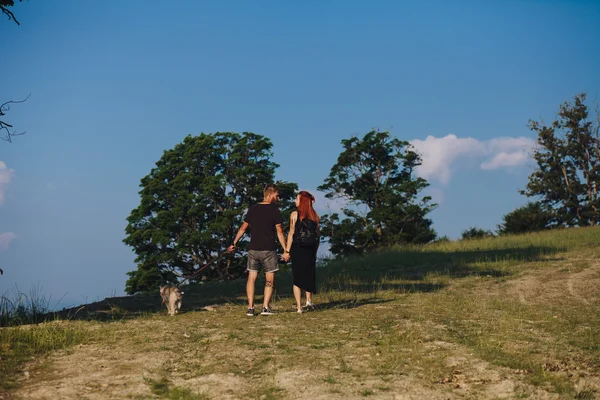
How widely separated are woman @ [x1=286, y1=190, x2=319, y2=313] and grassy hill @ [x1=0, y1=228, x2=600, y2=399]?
83 cm

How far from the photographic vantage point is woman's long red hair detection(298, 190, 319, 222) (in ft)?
41.7

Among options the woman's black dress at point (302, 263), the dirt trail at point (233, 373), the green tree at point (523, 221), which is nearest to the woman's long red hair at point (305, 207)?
the woman's black dress at point (302, 263)

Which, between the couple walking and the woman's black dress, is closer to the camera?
the couple walking

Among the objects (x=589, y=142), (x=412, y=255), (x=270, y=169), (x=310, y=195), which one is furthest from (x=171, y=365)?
(x=589, y=142)

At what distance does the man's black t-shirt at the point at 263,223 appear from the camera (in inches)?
469

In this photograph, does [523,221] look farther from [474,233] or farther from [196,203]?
[196,203]

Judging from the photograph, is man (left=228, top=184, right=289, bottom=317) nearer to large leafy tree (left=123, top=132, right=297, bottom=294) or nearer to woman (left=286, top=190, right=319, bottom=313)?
woman (left=286, top=190, right=319, bottom=313)

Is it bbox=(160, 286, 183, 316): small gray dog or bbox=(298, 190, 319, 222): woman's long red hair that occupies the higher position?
bbox=(298, 190, 319, 222): woman's long red hair

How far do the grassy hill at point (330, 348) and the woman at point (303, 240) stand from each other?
0.83 meters

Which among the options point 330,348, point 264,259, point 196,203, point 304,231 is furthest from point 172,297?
point 196,203

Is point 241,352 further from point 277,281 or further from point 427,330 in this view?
point 277,281

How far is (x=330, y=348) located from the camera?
31.1ft

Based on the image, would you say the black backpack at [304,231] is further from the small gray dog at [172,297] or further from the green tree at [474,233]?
the green tree at [474,233]

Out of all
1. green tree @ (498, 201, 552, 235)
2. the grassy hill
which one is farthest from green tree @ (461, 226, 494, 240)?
the grassy hill
